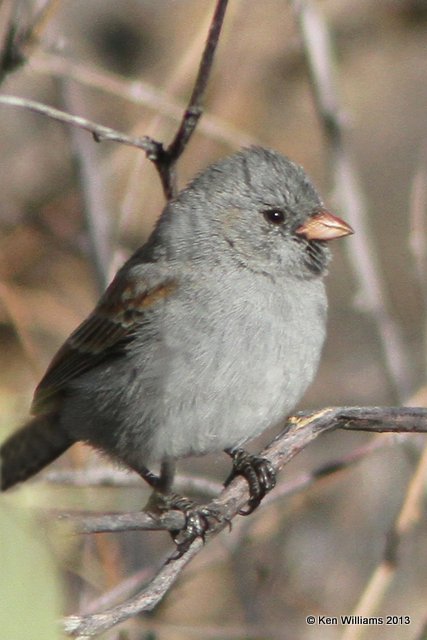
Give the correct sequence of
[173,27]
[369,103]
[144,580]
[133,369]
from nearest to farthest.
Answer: [133,369]
[144,580]
[173,27]
[369,103]

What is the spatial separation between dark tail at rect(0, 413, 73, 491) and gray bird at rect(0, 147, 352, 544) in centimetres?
17

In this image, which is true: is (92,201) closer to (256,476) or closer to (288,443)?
(256,476)

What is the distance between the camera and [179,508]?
3.09 meters

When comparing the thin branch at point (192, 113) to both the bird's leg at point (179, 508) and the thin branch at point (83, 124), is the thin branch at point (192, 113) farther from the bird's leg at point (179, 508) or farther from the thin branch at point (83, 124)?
the bird's leg at point (179, 508)

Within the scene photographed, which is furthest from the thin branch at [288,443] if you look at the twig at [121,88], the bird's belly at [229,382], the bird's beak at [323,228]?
the twig at [121,88]

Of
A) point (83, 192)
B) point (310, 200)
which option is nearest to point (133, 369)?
point (310, 200)

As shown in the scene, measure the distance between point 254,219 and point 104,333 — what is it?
29.7 inches

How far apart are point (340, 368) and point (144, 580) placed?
3.20m

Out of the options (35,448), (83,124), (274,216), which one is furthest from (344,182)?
(83,124)

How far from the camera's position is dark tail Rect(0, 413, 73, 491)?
438cm

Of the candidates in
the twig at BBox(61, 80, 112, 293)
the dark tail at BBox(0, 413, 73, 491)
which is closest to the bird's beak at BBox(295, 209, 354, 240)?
the dark tail at BBox(0, 413, 73, 491)

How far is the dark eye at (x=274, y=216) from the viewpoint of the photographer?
12.5ft

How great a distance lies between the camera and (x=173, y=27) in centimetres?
747

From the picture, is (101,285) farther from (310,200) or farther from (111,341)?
(310,200)
